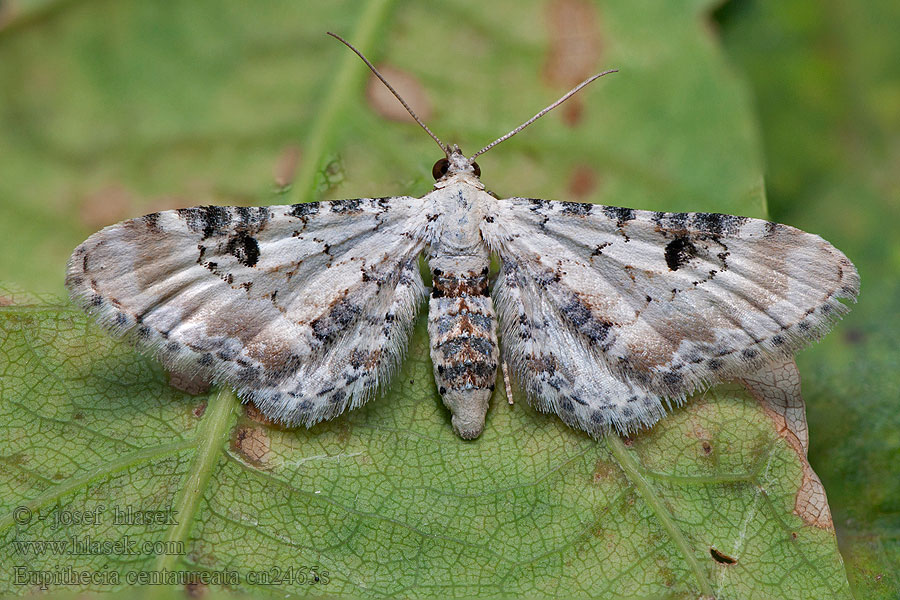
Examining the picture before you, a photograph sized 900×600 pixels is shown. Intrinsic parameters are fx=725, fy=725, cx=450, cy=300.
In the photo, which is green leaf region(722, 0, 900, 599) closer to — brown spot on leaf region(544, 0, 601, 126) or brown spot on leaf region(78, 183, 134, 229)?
brown spot on leaf region(544, 0, 601, 126)

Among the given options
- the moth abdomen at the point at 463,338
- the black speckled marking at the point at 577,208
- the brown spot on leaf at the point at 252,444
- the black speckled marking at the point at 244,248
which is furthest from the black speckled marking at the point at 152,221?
the black speckled marking at the point at 577,208

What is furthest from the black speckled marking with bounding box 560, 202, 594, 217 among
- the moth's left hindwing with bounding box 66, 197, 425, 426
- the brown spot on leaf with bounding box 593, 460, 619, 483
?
the brown spot on leaf with bounding box 593, 460, 619, 483

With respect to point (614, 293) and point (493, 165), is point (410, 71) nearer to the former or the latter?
point (493, 165)

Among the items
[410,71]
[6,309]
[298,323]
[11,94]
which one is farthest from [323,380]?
[11,94]

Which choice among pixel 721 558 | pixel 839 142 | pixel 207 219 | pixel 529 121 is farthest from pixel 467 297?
pixel 839 142

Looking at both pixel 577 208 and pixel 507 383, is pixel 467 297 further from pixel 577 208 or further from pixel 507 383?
pixel 577 208

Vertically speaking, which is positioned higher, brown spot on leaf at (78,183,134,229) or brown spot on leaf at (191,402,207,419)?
brown spot on leaf at (78,183,134,229)

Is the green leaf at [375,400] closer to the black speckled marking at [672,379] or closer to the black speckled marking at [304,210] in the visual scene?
the black speckled marking at [672,379]
